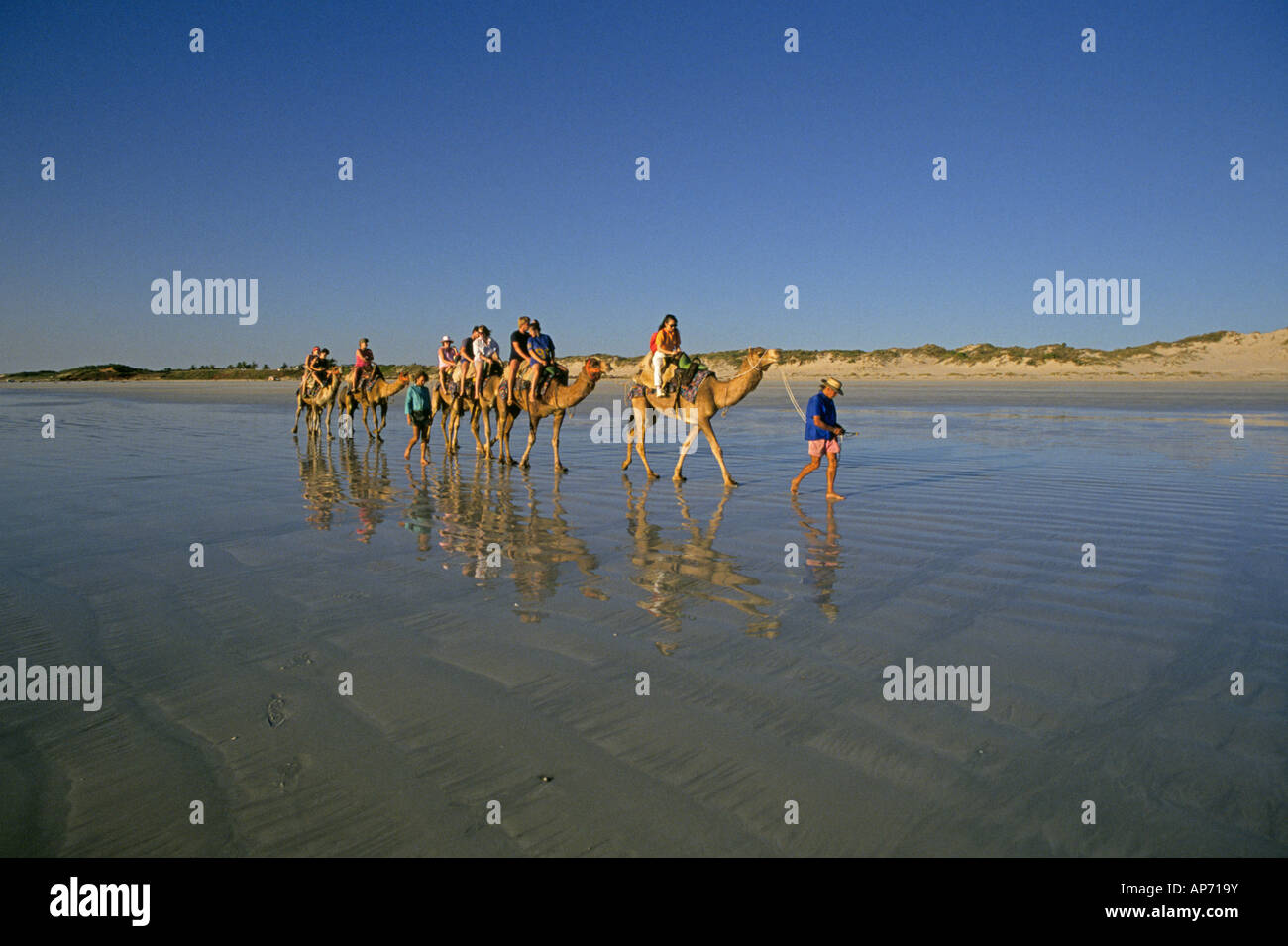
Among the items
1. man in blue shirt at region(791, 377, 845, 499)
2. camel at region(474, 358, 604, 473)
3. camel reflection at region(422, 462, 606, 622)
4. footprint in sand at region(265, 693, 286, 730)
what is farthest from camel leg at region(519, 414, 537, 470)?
footprint in sand at region(265, 693, 286, 730)

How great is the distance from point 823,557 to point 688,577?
5.65 feet

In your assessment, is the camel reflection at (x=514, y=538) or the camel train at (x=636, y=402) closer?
the camel reflection at (x=514, y=538)

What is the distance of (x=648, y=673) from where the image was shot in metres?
5.29

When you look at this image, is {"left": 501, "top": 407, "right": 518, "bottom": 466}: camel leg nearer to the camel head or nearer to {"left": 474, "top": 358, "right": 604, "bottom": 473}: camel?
{"left": 474, "top": 358, "right": 604, "bottom": 473}: camel

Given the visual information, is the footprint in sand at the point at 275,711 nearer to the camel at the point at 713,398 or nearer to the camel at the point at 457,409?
the camel at the point at 713,398

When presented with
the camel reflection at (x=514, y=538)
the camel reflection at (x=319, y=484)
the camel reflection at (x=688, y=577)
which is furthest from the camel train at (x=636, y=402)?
the camel reflection at (x=688, y=577)

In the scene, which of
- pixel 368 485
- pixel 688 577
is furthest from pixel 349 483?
pixel 688 577

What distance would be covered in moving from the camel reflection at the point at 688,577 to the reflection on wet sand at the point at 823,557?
1.69 ft

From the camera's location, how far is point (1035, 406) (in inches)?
1470

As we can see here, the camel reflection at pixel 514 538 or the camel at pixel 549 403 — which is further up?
the camel at pixel 549 403

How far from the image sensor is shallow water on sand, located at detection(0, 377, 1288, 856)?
3.60 metres

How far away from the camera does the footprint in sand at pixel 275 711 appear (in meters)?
4.55

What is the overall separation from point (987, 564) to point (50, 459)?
19.3 meters

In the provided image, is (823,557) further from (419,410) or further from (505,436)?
(419,410)
